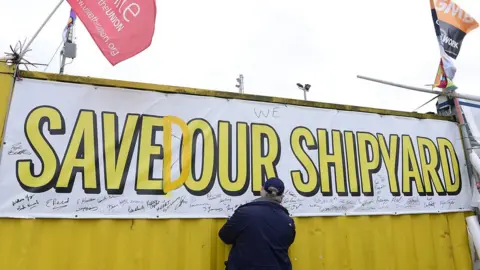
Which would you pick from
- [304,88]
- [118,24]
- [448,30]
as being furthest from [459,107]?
[304,88]

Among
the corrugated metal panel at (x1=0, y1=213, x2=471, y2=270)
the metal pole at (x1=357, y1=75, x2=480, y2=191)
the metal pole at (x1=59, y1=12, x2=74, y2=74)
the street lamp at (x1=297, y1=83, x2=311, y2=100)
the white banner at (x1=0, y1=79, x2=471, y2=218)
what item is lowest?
the corrugated metal panel at (x1=0, y1=213, x2=471, y2=270)

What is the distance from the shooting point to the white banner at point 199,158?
3.04m

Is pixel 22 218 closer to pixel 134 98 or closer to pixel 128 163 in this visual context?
pixel 128 163

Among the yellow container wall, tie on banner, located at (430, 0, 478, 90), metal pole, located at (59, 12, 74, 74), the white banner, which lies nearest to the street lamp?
metal pole, located at (59, 12, 74, 74)

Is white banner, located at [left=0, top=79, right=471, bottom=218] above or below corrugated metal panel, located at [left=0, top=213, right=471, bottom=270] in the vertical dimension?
above

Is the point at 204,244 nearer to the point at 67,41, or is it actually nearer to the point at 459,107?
the point at 459,107

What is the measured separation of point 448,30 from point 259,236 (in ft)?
14.8

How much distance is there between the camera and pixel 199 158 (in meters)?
3.55

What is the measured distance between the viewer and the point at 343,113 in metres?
4.32

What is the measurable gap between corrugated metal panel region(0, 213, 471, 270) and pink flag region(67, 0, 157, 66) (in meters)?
1.57

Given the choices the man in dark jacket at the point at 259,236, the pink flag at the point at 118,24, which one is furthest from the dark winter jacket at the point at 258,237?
the pink flag at the point at 118,24

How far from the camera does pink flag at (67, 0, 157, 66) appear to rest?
3.26 metres

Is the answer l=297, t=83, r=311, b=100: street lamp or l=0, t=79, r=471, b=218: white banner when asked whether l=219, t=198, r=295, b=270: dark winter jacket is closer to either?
l=0, t=79, r=471, b=218: white banner

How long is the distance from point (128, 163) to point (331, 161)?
7.29ft
